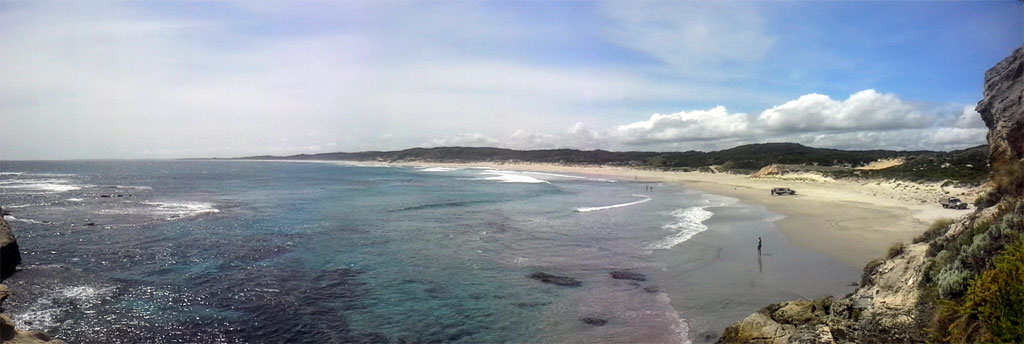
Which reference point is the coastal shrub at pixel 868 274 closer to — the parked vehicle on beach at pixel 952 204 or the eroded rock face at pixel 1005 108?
the eroded rock face at pixel 1005 108

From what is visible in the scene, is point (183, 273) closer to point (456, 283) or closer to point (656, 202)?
point (456, 283)

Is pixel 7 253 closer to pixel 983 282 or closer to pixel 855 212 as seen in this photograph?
pixel 983 282

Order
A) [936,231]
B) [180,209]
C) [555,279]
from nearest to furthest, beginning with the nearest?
[936,231]
[555,279]
[180,209]

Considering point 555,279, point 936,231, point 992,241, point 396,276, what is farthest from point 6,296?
point 936,231

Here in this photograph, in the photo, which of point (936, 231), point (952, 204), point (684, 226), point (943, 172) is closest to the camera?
point (936, 231)

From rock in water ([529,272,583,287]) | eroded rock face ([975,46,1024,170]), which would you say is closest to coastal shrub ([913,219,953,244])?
eroded rock face ([975,46,1024,170])

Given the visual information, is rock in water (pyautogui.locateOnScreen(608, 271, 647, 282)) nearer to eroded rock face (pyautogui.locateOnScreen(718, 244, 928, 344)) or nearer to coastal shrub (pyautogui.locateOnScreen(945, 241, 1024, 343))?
eroded rock face (pyautogui.locateOnScreen(718, 244, 928, 344))

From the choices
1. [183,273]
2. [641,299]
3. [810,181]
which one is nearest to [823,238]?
[641,299]
